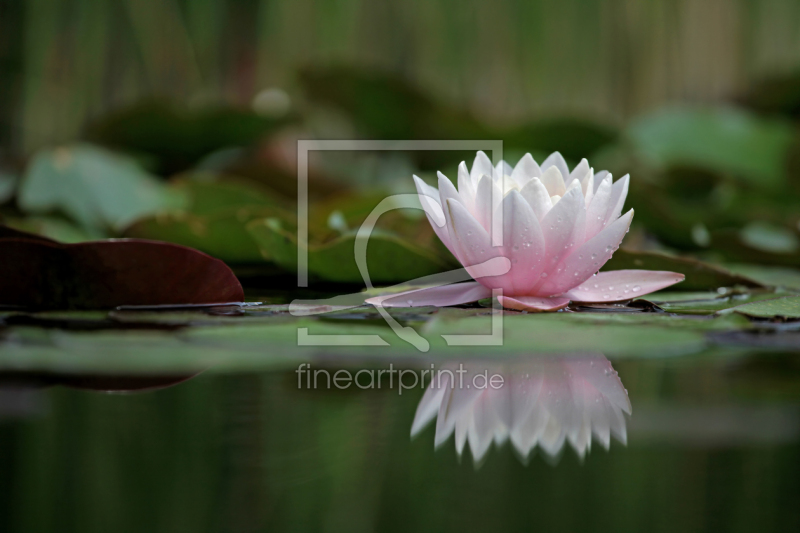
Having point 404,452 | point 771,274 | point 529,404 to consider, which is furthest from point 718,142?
point 404,452

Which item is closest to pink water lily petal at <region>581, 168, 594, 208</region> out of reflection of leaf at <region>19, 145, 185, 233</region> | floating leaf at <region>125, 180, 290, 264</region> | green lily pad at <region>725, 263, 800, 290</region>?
green lily pad at <region>725, 263, 800, 290</region>

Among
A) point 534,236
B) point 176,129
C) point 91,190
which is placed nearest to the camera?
point 534,236

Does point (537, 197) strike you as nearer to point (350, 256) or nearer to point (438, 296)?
point (438, 296)

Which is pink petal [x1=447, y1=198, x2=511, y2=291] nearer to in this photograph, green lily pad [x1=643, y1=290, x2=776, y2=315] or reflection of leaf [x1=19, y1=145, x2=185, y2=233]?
green lily pad [x1=643, y1=290, x2=776, y2=315]

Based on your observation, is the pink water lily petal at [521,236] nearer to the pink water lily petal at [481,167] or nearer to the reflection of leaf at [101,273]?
the pink water lily petal at [481,167]

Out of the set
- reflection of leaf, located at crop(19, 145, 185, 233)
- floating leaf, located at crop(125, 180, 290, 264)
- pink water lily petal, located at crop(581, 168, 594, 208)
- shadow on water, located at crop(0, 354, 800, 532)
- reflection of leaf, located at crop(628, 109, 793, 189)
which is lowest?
shadow on water, located at crop(0, 354, 800, 532)

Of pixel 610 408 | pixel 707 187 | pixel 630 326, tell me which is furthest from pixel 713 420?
pixel 707 187
